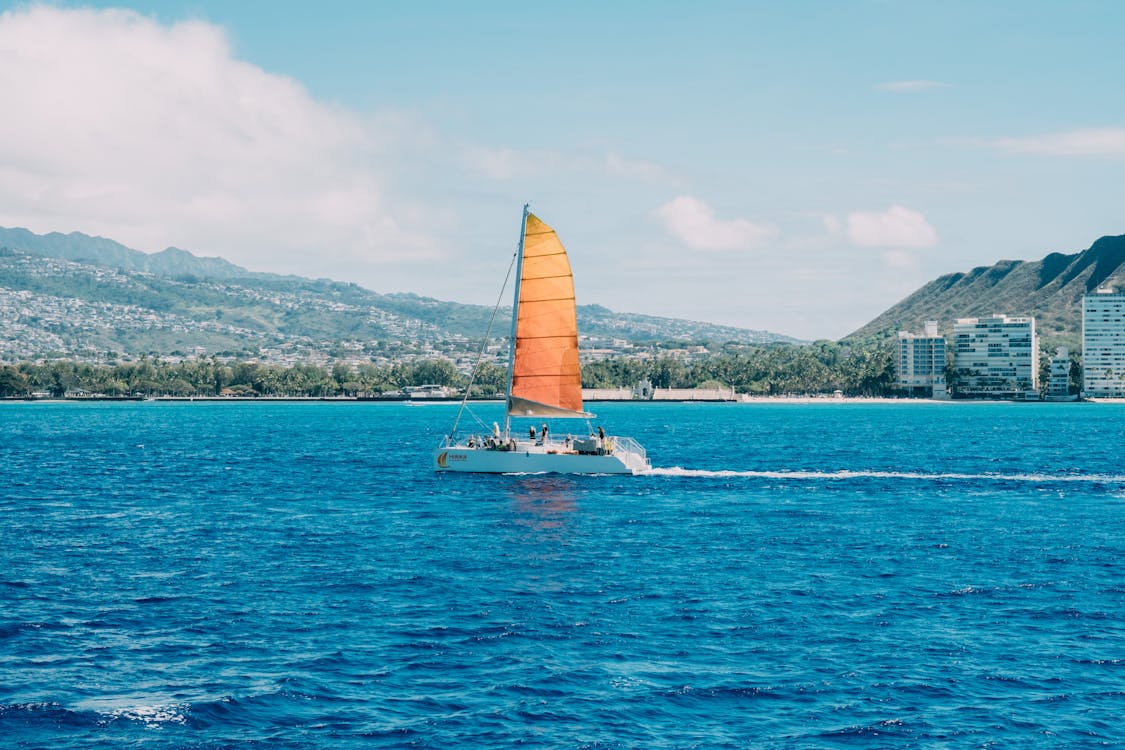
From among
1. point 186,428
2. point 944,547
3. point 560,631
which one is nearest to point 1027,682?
point 560,631

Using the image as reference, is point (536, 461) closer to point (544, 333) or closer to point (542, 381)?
point (542, 381)

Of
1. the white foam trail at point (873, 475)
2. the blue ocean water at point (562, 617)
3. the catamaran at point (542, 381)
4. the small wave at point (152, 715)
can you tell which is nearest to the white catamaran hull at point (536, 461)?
the catamaran at point (542, 381)

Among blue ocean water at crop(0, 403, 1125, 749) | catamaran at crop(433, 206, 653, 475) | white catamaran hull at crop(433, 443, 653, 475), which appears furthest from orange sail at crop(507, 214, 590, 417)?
blue ocean water at crop(0, 403, 1125, 749)

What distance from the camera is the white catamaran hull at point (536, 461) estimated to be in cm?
7681

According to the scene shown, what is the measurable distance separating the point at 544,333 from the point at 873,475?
2708 centimetres

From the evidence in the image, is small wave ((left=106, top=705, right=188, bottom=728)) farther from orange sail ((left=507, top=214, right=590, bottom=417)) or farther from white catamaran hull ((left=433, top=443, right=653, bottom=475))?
orange sail ((left=507, top=214, right=590, bottom=417))

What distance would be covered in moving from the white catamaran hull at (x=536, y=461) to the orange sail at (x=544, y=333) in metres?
3.89

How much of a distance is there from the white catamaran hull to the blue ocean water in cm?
222

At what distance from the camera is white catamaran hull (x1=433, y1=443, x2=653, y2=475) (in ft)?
252

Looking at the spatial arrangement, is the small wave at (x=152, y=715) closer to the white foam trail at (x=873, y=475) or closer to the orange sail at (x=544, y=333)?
the orange sail at (x=544, y=333)

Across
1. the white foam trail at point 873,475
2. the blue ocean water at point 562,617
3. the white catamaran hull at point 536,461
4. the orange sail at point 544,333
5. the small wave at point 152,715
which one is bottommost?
the small wave at point 152,715

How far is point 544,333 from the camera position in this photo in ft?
267

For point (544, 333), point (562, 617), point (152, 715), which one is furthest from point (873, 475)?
point (152, 715)

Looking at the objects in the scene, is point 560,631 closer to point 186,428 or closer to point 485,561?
point 485,561
